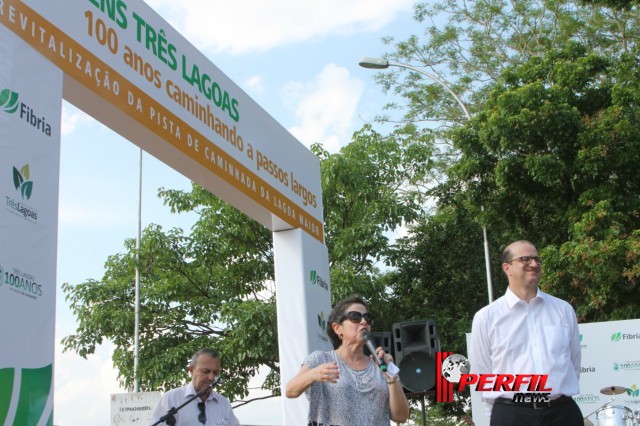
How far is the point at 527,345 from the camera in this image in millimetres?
4965

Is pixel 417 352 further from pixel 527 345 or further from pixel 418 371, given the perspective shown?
pixel 527 345

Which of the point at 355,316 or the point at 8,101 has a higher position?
the point at 8,101

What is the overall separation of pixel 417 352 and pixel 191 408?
295cm

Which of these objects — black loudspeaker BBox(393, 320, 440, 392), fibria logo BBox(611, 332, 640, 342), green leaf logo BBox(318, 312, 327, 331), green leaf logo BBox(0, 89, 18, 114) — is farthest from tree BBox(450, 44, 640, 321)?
green leaf logo BBox(0, 89, 18, 114)

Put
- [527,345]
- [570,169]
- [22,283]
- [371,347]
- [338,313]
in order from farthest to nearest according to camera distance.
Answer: [570,169] < [22,283] < [527,345] < [338,313] < [371,347]

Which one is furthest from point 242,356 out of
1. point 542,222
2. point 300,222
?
point 300,222

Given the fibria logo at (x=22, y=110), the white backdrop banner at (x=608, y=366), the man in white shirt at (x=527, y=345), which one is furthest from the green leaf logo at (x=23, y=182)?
the white backdrop banner at (x=608, y=366)

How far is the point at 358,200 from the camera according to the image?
814 inches

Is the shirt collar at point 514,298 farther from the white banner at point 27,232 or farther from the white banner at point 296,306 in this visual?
the white banner at point 296,306

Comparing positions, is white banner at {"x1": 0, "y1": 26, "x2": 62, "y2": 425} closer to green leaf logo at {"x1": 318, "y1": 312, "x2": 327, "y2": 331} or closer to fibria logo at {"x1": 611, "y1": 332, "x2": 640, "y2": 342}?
green leaf logo at {"x1": 318, "y1": 312, "x2": 327, "y2": 331}

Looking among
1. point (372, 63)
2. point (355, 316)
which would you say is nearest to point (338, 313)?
point (355, 316)

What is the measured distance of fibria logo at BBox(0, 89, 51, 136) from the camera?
18.4ft

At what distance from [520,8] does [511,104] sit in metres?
8.93

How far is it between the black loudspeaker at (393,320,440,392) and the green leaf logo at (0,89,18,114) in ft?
14.8
